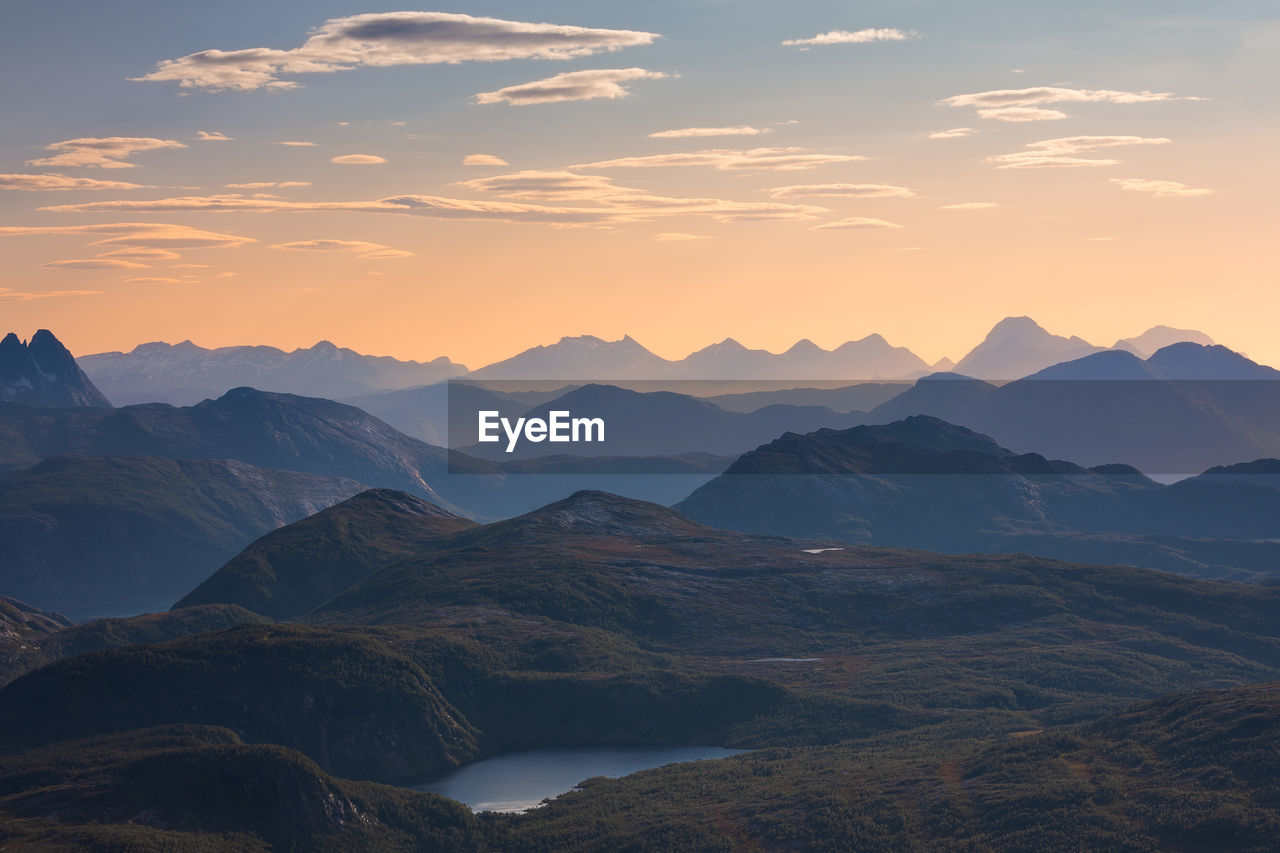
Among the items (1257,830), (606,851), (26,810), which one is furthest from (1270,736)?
(26,810)

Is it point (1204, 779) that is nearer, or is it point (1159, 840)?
point (1159, 840)

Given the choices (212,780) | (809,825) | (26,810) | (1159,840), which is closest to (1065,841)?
(1159,840)

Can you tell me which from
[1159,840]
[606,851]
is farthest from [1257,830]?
[606,851]

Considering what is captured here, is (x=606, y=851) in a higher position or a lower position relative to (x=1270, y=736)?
lower

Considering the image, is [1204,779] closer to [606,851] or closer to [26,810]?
[606,851]

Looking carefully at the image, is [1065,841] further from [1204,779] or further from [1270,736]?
[1270,736]

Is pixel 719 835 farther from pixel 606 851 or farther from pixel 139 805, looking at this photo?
pixel 139 805

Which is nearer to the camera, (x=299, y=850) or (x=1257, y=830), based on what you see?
(x=1257, y=830)
